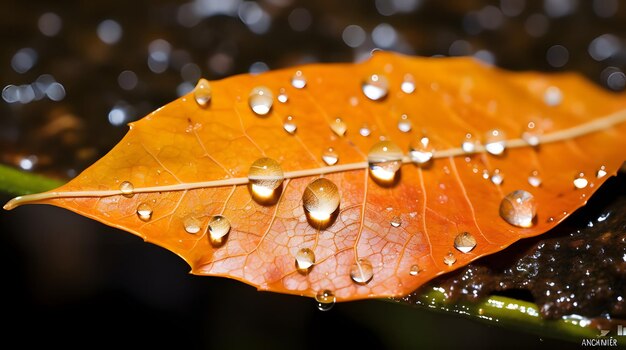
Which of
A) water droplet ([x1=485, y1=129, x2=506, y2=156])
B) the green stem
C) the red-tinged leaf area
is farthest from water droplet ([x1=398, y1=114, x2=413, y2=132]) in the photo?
the green stem

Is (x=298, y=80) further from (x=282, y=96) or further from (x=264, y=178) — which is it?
(x=264, y=178)

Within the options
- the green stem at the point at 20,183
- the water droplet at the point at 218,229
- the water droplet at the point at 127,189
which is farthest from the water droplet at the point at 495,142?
the green stem at the point at 20,183

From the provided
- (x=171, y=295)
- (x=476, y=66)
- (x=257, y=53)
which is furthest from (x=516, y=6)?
(x=171, y=295)

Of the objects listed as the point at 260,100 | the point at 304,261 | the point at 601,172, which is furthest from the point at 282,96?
the point at 601,172

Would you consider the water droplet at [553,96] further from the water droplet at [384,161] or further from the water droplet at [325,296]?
the water droplet at [325,296]

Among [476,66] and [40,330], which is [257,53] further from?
[40,330]

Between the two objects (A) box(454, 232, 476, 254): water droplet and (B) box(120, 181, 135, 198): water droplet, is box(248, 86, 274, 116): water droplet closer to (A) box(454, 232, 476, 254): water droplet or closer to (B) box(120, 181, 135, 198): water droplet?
(B) box(120, 181, 135, 198): water droplet
